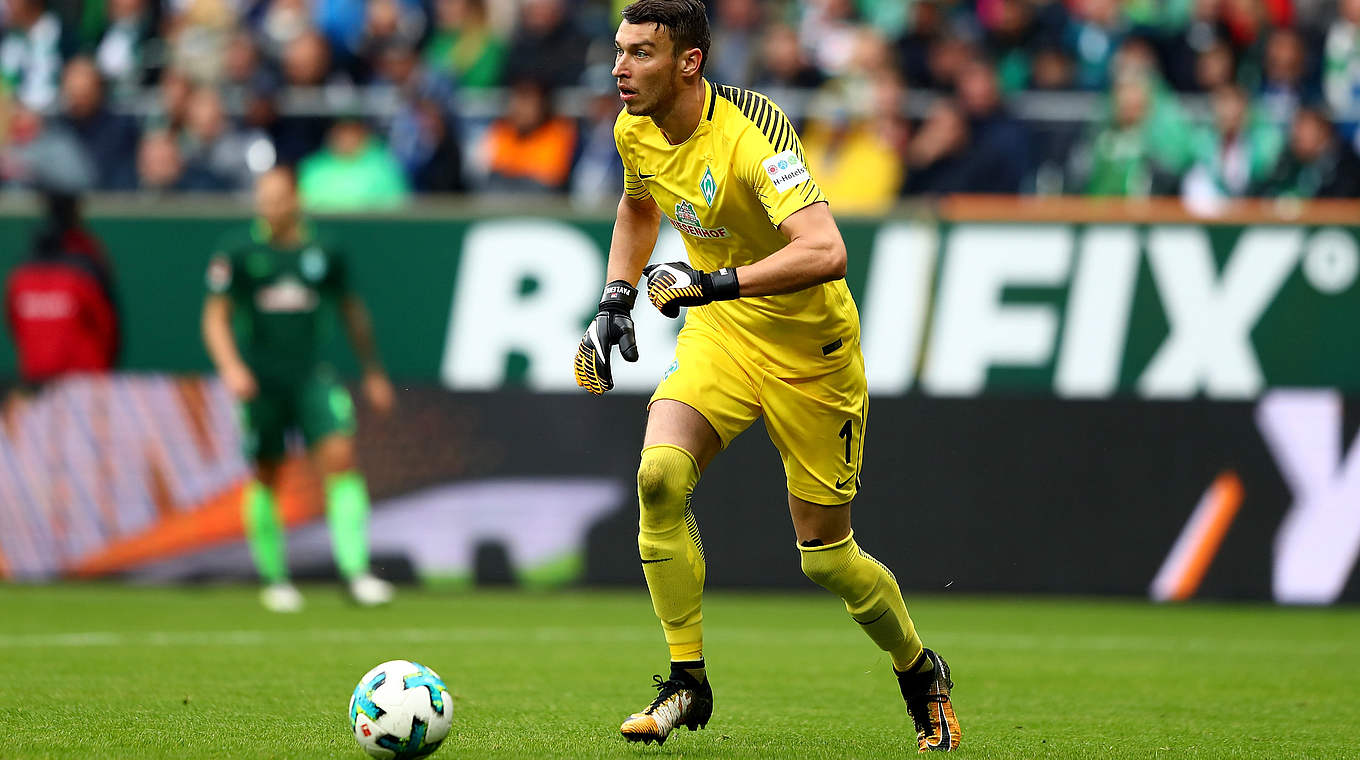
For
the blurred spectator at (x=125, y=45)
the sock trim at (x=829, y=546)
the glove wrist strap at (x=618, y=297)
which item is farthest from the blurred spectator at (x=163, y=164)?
the sock trim at (x=829, y=546)

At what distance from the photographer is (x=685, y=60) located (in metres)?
6.46

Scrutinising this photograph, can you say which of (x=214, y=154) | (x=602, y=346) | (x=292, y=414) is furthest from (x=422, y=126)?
(x=602, y=346)

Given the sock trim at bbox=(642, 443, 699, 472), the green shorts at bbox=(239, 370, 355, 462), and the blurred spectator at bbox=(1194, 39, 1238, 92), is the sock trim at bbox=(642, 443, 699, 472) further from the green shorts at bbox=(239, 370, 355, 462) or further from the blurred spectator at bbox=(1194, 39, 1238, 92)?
the blurred spectator at bbox=(1194, 39, 1238, 92)

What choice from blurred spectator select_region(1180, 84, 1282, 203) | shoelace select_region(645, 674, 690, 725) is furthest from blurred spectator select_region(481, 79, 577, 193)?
shoelace select_region(645, 674, 690, 725)

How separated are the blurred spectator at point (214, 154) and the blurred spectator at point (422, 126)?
1225 mm

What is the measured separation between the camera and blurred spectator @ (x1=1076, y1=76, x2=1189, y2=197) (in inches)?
555

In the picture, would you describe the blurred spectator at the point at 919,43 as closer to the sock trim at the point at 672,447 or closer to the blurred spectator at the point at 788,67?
the blurred spectator at the point at 788,67

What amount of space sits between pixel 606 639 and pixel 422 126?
664 centimetres

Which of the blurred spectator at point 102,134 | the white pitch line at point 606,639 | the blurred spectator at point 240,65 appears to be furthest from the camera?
the blurred spectator at point 240,65

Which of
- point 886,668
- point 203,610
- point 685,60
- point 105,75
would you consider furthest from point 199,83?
point 685,60

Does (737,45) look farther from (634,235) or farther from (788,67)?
(634,235)

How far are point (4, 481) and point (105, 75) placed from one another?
231 inches

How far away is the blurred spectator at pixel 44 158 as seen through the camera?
1577cm

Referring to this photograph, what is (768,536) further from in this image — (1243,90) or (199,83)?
(199,83)
